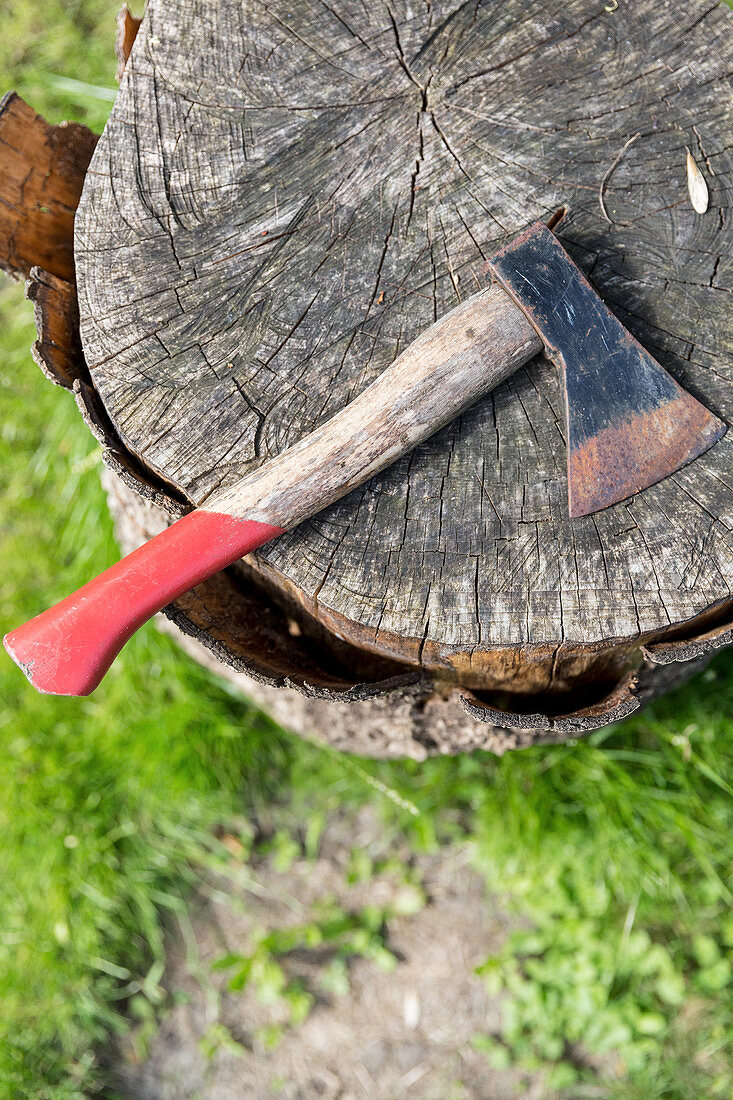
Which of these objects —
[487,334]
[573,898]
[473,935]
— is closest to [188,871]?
[473,935]

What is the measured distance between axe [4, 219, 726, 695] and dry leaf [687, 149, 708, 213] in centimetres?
41

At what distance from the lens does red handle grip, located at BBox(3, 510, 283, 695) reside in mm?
1622

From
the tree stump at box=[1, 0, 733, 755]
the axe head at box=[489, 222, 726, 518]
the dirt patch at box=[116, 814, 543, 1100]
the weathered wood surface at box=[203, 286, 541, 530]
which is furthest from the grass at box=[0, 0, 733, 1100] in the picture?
the weathered wood surface at box=[203, 286, 541, 530]

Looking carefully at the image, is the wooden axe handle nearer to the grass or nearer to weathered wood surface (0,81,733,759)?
weathered wood surface (0,81,733,759)

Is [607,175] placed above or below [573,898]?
above

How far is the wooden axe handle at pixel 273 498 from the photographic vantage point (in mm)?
1624

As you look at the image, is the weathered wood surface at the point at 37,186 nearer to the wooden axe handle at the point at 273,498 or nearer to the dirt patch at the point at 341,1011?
the wooden axe handle at the point at 273,498

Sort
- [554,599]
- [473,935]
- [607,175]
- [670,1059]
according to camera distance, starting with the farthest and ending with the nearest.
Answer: [473,935] < [670,1059] < [607,175] < [554,599]

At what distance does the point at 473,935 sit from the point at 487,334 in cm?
220

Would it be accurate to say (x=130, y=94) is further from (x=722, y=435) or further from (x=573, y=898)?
(x=573, y=898)

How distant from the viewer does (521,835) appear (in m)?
2.84

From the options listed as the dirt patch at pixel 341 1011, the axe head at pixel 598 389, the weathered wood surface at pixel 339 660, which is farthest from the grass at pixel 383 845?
the axe head at pixel 598 389

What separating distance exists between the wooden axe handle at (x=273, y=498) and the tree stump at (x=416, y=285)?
9 centimetres

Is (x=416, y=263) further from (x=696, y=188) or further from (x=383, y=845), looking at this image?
(x=383, y=845)
